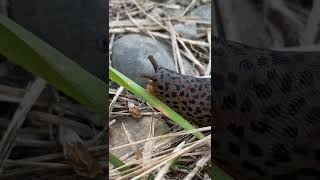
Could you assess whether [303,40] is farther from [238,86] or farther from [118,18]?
[118,18]

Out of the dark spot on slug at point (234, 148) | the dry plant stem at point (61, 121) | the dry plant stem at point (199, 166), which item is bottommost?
the dry plant stem at point (199, 166)

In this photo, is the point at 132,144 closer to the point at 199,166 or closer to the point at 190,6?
the point at 199,166

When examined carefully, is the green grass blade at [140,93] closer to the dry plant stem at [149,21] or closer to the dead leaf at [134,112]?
the dead leaf at [134,112]

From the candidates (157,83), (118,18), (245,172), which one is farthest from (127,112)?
(118,18)

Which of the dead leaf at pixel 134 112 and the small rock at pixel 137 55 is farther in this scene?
the small rock at pixel 137 55

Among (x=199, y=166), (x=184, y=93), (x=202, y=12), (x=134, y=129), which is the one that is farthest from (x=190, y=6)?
(x=199, y=166)

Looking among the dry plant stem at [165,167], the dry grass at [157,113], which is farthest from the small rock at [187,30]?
the dry plant stem at [165,167]

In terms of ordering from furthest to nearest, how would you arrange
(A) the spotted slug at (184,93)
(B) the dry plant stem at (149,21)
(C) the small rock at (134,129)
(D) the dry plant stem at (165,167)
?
1. (B) the dry plant stem at (149,21)
2. (A) the spotted slug at (184,93)
3. (C) the small rock at (134,129)
4. (D) the dry plant stem at (165,167)
